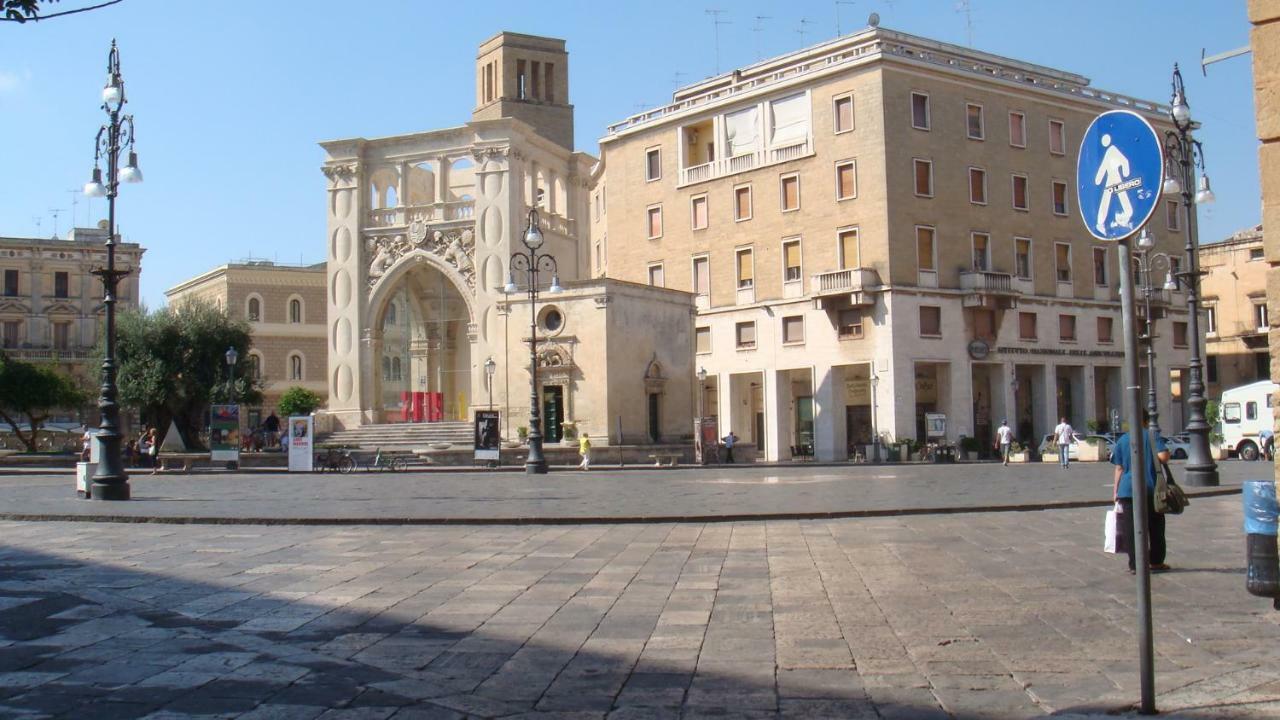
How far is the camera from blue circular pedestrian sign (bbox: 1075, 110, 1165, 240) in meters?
4.88

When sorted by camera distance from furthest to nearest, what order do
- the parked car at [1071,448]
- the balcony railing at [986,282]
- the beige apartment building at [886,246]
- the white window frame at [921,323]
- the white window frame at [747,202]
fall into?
the white window frame at [747,202]
the balcony railing at [986,282]
the beige apartment building at [886,246]
the white window frame at [921,323]
the parked car at [1071,448]

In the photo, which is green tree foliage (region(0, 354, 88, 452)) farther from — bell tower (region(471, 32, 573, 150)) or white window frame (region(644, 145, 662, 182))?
white window frame (region(644, 145, 662, 182))

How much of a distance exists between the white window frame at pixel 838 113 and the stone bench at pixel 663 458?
1483 centimetres

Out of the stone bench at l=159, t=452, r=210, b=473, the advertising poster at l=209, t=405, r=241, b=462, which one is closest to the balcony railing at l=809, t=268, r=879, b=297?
the advertising poster at l=209, t=405, r=241, b=462

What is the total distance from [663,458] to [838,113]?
16067 mm

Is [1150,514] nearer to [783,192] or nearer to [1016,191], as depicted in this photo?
[783,192]

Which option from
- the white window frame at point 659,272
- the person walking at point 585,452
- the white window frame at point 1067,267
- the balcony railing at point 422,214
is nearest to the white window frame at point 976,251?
the white window frame at point 1067,267

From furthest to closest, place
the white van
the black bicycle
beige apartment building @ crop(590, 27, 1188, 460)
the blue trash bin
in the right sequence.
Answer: beige apartment building @ crop(590, 27, 1188, 460) < the white van < the black bicycle < the blue trash bin

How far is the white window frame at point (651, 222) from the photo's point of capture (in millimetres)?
51375


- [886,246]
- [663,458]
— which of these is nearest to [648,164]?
[886,246]

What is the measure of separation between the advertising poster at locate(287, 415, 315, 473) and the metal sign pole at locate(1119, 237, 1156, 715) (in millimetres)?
31548

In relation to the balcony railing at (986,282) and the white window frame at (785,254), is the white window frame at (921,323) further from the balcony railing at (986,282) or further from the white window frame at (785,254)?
the white window frame at (785,254)

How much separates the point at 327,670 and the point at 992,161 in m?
45.0

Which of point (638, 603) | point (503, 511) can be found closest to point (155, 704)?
point (638, 603)
